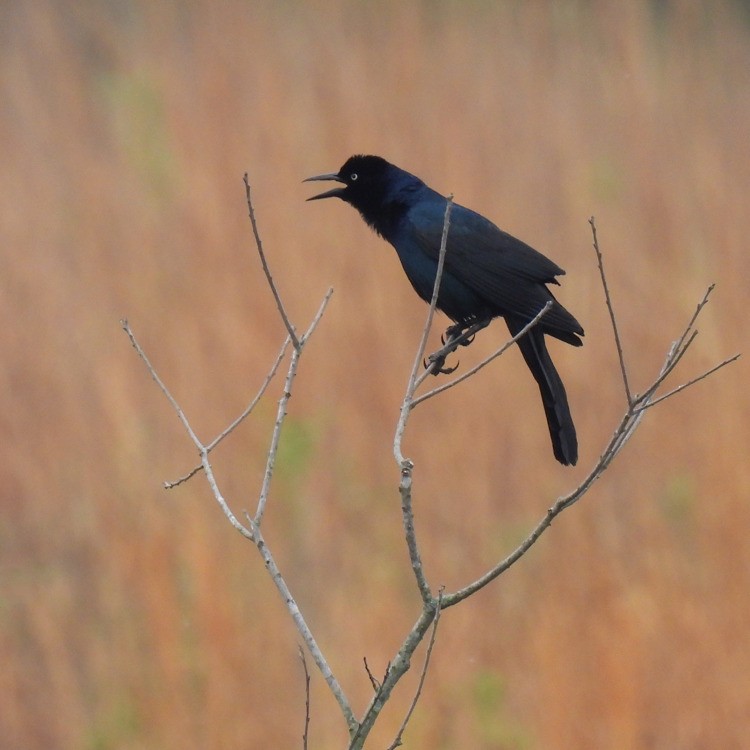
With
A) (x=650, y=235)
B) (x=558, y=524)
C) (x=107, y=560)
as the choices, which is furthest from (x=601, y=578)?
(x=107, y=560)

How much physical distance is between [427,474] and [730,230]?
6.12 ft

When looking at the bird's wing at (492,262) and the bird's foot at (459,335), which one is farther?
the bird's wing at (492,262)

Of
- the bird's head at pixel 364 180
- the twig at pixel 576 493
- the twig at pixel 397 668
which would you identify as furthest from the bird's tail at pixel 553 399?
the twig at pixel 397 668

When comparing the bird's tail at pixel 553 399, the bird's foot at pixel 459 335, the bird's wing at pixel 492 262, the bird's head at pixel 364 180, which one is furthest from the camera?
the bird's head at pixel 364 180

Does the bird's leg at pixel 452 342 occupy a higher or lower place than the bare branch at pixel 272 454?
higher

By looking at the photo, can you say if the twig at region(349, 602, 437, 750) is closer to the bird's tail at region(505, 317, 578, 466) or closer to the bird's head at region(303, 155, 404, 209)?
the bird's tail at region(505, 317, 578, 466)

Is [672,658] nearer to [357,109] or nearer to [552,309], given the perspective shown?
[552,309]

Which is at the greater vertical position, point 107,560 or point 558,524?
point 107,560

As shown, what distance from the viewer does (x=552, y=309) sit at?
301cm

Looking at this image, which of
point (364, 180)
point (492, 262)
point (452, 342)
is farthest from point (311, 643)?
point (364, 180)

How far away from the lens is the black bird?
3037mm

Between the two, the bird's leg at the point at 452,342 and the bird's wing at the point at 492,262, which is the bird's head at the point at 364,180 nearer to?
the bird's wing at the point at 492,262

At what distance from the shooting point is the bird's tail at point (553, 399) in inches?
116

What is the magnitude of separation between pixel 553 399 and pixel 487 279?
0.40 m
